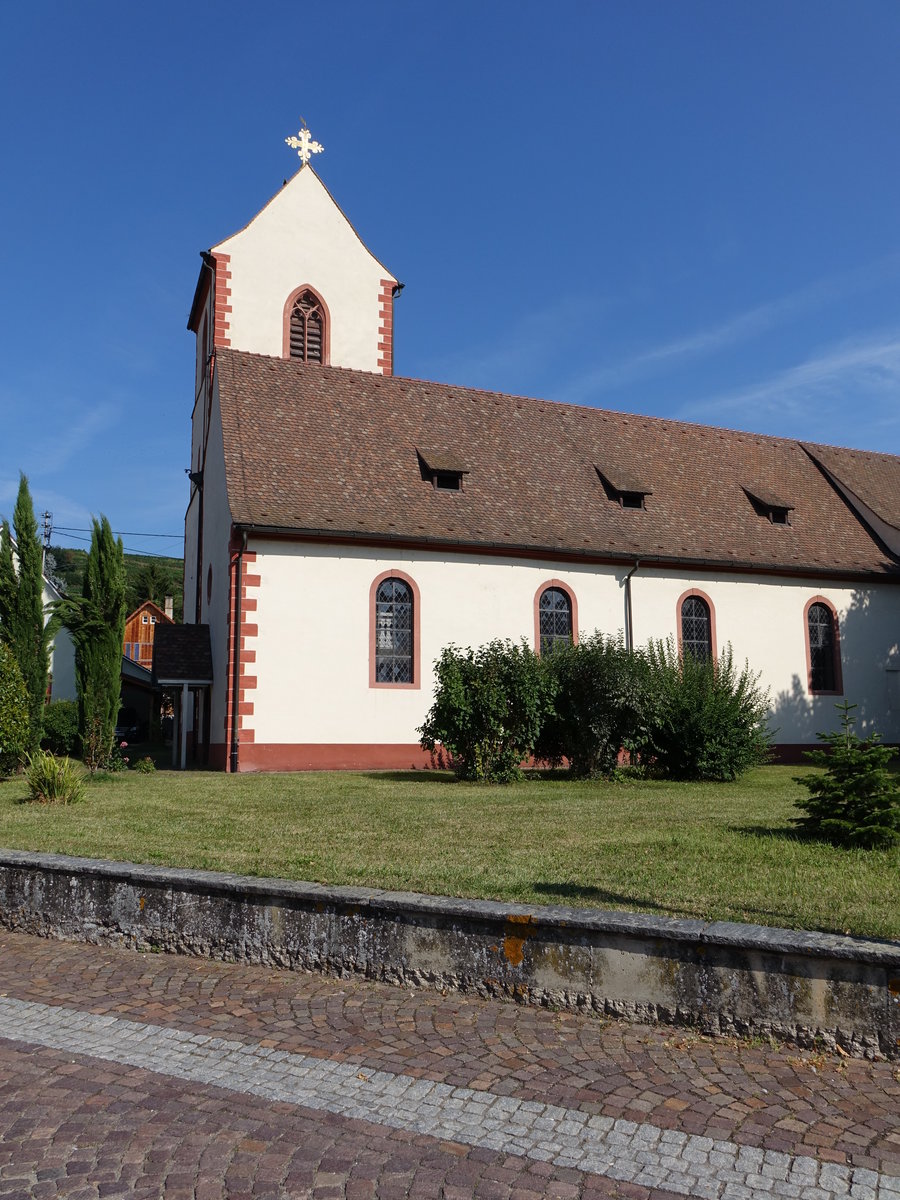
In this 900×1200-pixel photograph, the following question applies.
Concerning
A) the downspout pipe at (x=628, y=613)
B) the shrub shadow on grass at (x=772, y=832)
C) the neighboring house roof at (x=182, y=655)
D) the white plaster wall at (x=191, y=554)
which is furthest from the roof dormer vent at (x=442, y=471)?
the shrub shadow on grass at (x=772, y=832)

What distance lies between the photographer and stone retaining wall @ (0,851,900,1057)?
487cm

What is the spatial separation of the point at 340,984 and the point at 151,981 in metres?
1.23

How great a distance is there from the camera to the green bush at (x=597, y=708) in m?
16.6

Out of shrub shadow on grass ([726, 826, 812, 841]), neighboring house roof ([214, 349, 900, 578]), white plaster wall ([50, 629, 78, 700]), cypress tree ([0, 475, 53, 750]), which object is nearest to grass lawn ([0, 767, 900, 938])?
shrub shadow on grass ([726, 826, 812, 841])

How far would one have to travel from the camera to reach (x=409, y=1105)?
14.0 ft

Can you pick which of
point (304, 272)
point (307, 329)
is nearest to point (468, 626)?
point (307, 329)

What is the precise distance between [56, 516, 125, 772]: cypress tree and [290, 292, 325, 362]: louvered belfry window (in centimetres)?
892

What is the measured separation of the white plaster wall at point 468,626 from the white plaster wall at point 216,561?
4.15ft

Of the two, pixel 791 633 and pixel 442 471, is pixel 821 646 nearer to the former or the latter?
pixel 791 633

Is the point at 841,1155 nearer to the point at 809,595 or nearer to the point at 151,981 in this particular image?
the point at 151,981

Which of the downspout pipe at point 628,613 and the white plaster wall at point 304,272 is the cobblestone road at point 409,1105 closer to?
the downspout pipe at point 628,613

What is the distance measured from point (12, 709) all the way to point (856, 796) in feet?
47.7

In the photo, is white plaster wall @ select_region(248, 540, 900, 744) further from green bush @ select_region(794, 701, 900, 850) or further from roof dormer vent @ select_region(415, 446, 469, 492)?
green bush @ select_region(794, 701, 900, 850)

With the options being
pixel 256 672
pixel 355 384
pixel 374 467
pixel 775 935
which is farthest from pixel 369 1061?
pixel 355 384
